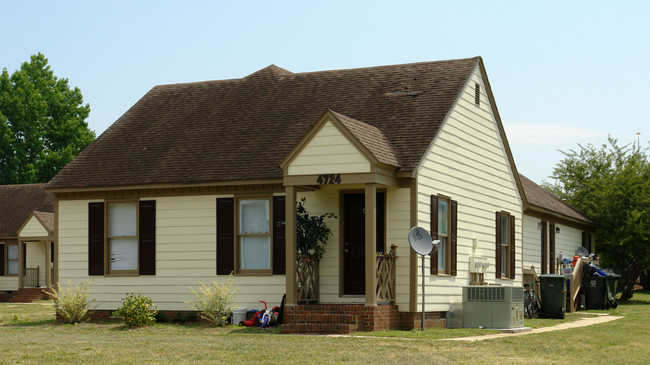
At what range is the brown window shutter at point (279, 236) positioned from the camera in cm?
2083

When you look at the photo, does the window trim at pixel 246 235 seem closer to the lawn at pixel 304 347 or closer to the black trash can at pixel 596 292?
the lawn at pixel 304 347

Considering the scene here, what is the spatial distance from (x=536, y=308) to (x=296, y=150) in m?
9.96

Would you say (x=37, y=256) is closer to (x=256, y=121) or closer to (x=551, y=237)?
(x=256, y=121)

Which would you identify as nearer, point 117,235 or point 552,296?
point 117,235

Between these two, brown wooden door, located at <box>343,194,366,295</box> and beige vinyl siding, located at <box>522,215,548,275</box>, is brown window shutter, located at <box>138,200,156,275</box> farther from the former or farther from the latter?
beige vinyl siding, located at <box>522,215,548,275</box>

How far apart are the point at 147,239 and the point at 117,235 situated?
3.04 ft

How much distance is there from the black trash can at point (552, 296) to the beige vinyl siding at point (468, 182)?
1.16 metres

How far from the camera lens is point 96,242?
894 inches

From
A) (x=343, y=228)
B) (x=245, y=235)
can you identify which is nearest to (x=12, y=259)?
(x=245, y=235)

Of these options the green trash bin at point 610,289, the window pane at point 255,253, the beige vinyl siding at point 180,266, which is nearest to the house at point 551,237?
the green trash bin at point 610,289

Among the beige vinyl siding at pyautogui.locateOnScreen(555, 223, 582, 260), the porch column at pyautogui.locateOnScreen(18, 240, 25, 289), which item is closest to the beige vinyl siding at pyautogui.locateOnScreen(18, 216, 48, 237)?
the porch column at pyautogui.locateOnScreen(18, 240, 25, 289)

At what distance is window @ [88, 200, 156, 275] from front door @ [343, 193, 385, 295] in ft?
16.4

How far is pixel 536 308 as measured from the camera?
25344 mm

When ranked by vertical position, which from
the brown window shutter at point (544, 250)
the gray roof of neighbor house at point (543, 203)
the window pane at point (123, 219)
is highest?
the gray roof of neighbor house at point (543, 203)
